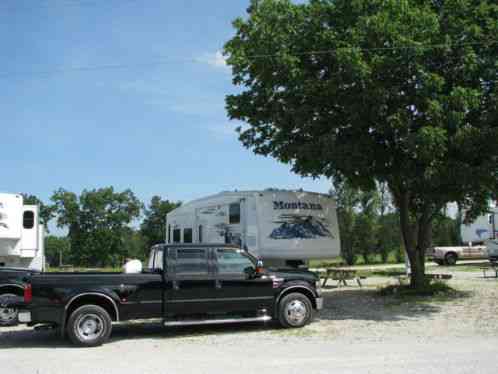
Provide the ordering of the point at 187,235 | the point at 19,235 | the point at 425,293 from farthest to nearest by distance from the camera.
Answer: the point at 187,235
the point at 19,235
the point at 425,293

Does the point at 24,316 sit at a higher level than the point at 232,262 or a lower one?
lower

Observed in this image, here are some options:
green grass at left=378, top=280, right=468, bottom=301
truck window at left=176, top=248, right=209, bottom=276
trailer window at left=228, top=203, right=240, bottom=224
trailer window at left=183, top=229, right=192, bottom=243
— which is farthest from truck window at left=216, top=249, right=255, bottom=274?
trailer window at left=183, top=229, right=192, bottom=243

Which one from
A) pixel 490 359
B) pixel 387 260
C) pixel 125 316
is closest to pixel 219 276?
pixel 125 316

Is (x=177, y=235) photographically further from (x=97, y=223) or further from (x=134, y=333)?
(x=97, y=223)

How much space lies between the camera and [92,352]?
9492 mm

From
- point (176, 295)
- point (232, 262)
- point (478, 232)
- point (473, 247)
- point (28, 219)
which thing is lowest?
point (176, 295)

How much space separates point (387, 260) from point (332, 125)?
34817 mm

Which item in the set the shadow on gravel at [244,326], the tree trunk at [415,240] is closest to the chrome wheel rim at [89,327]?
the shadow on gravel at [244,326]

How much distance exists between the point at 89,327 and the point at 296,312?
3966mm

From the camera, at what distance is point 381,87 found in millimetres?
13688

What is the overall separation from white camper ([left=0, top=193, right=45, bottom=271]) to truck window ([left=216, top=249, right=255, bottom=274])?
8581mm

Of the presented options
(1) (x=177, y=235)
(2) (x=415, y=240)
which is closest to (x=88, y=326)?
(2) (x=415, y=240)

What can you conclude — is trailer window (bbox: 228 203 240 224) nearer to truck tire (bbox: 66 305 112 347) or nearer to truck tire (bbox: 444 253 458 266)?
truck tire (bbox: 66 305 112 347)

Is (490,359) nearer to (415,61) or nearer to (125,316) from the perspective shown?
(125,316)
